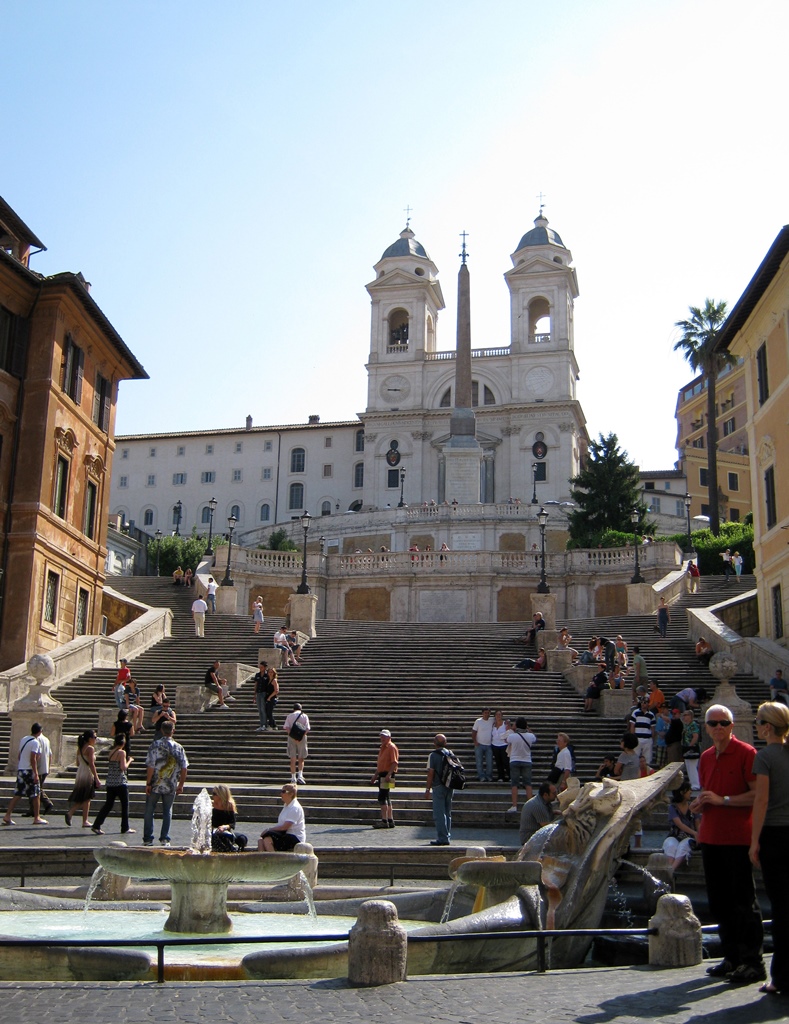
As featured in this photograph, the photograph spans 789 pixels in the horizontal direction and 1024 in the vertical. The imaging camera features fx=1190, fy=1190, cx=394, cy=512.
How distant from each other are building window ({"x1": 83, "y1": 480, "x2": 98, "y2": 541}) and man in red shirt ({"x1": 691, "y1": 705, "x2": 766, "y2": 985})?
29.1m

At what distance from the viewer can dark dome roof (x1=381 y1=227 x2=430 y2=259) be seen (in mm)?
97688

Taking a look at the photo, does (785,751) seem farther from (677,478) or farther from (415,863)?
(677,478)

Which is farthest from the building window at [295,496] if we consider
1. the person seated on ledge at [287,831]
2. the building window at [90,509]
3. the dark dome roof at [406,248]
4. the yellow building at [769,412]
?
the person seated on ledge at [287,831]

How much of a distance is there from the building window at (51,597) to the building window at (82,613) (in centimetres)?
174

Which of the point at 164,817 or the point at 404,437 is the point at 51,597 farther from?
the point at 404,437

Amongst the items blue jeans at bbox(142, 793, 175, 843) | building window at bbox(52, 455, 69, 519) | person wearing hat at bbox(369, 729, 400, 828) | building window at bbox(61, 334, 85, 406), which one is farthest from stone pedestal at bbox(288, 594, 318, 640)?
blue jeans at bbox(142, 793, 175, 843)

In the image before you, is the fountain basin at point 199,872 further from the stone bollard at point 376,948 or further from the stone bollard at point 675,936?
the stone bollard at point 675,936

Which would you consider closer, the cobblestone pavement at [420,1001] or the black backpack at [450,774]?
the cobblestone pavement at [420,1001]

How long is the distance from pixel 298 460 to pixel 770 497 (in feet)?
228

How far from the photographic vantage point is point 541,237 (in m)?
95.1

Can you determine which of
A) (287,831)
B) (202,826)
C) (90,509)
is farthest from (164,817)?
(90,509)

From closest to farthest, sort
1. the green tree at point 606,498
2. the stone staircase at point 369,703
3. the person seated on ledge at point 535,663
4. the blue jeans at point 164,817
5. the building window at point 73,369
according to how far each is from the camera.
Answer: the blue jeans at point 164,817, the stone staircase at point 369,703, the person seated on ledge at point 535,663, the building window at point 73,369, the green tree at point 606,498

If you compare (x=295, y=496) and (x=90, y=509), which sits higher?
(x=295, y=496)

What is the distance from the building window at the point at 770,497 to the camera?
29.6 meters
